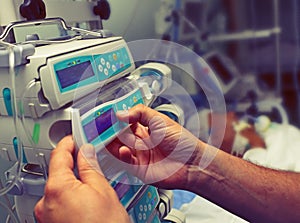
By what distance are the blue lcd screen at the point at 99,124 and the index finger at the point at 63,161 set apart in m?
0.05

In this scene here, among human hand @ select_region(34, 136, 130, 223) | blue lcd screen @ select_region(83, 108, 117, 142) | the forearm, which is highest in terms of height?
blue lcd screen @ select_region(83, 108, 117, 142)

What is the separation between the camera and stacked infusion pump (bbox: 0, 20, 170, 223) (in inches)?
30.3

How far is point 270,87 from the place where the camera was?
2662mm

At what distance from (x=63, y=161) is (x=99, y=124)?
0.16 meters

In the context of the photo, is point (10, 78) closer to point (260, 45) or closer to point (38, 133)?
point (38, 133)

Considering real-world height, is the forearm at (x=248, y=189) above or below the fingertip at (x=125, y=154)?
below

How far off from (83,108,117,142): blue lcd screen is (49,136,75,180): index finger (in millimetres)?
52

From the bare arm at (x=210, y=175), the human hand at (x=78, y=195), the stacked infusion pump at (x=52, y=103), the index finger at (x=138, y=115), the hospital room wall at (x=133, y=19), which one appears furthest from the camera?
the hospital room wall at (x=133, y=19)

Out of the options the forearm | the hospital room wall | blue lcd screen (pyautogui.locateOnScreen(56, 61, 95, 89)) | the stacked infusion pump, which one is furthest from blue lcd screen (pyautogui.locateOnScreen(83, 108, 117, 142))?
the hospital room wall

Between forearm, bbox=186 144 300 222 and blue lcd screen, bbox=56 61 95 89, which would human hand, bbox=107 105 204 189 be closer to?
forearm, bbox=186 144 300 222

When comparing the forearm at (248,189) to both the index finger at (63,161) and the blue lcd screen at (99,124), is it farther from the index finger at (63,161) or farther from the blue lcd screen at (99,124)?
the index finger at (63,161)

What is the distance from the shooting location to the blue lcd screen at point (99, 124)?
782 millimetres

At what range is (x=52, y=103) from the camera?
0.77 meters

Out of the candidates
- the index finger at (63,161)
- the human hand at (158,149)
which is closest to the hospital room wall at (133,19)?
the human hand at (158,149)
